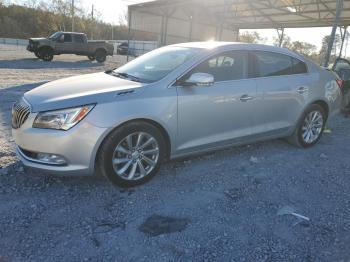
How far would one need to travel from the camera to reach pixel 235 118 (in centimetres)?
456

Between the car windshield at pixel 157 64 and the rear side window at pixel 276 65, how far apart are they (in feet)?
3.22

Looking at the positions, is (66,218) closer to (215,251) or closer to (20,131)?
(20,131)

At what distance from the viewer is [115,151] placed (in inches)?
146

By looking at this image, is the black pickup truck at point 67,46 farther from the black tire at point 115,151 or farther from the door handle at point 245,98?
the black tire at point 115,151

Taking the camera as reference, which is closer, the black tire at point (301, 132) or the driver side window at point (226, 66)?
the driver side window at point (226, 66)

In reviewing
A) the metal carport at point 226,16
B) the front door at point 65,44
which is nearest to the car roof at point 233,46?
the metal carport at point 226,16

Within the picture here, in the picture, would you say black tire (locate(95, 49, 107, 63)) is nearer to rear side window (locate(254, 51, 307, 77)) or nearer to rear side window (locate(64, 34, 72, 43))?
rear side window (locate(64, 34, 72, 43))

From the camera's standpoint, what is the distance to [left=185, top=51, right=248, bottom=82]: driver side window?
436cm

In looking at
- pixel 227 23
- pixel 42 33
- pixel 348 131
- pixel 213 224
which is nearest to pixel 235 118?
pixel 213 224

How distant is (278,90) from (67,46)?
20.3 meters

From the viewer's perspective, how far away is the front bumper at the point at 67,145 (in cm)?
346

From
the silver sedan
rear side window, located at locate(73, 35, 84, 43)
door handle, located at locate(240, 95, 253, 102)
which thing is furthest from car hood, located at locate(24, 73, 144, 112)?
rear side window, located at locate(73, 35, 84, 43)

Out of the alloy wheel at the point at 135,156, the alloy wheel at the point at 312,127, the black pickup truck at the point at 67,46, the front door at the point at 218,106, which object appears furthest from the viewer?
the black pickup truck at the point at 67,46

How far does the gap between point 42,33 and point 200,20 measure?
32945 millimetres
